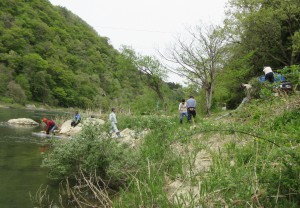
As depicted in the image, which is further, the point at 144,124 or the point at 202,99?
the point at 202,99

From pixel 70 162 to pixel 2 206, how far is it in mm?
2301

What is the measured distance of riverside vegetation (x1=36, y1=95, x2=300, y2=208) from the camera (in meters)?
4.11

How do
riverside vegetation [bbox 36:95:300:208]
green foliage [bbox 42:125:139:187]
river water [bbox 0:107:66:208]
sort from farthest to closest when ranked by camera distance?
green foliage [bbox 42:125:139:187] < river water [bbox 0:107:66:208] < riverside vegetation [bbox 36:95:300:208]

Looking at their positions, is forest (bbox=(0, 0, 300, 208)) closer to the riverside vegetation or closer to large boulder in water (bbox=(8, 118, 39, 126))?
the riverside vegetation

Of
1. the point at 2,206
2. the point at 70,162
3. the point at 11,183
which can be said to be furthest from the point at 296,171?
the point at 11,183

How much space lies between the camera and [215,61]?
76.7 feet

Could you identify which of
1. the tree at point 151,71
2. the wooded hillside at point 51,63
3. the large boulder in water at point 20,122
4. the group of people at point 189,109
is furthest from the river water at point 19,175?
the wooded hillside at point 51,63

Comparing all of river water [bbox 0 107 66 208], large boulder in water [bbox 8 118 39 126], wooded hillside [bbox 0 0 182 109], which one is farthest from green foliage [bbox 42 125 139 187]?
wooded hillside [bbox 0 0 182 109]

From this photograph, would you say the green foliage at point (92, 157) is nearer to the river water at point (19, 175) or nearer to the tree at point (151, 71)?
the river water at point (19, 175)

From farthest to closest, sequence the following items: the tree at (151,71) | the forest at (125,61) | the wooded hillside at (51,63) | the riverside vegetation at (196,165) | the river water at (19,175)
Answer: the wooded hillside at (51,63), the tree at (151,71), the forest at (125,61), the river water at (19,175), the riverside vegetation at (196,165)

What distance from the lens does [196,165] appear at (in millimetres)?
6797

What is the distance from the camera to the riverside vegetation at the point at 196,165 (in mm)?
4113

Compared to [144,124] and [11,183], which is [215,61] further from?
[11,183]

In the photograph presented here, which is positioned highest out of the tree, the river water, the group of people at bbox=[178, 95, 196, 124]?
the tree
